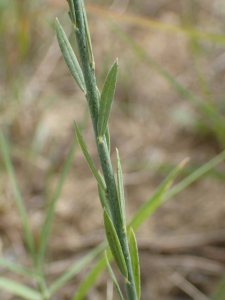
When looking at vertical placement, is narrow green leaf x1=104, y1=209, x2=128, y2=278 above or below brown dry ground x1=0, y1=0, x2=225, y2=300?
below

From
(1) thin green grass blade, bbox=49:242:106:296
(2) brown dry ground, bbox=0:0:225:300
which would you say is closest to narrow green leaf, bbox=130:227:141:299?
(1) thin green grass blade, bbox=49:242:106:296

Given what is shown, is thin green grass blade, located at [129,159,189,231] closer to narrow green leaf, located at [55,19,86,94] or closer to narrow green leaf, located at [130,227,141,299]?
narrow green leaf, located at [130,227,141,299]

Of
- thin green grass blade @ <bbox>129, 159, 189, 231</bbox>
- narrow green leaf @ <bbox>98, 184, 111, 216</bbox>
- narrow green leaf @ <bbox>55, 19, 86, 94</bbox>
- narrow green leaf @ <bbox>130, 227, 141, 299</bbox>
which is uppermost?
narrow green leaf @ <bbox>55, 19, 86, 94</bbox>

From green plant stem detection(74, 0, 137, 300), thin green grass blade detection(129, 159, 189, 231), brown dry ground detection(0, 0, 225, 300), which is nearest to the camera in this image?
green plant stem detection(74, 0, 137, 300)

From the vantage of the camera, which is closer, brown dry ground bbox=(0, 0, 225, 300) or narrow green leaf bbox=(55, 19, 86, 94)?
narrow green leaf bbox=(55, 19, 86, 94)

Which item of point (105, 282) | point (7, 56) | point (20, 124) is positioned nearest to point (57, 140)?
point (20, 124)

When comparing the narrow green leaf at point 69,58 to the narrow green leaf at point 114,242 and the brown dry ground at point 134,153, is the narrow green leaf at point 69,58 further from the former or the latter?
the brown dry ground at point 134,153

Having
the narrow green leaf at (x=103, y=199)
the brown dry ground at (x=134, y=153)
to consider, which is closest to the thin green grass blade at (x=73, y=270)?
the brown dry ground at (x=134, y=153)
